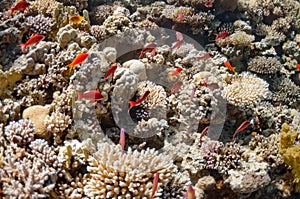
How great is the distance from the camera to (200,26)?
7.09 metres

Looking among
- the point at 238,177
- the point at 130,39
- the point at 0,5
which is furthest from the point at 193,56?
the point at 0,5

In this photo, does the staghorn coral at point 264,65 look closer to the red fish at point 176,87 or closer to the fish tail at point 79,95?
the red fish at point 176,87

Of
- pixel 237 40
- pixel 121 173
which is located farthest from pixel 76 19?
pixel 237 40

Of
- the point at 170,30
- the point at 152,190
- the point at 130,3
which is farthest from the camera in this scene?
the point at 130,3

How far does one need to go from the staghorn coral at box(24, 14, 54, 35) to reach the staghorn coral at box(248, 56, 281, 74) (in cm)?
451

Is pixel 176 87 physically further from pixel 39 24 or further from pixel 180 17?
pixel 39 24

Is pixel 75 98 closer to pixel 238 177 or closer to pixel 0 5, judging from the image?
pixel 238 177

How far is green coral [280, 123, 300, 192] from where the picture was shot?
4691 mm

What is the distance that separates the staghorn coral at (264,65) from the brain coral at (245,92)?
1.25 metres

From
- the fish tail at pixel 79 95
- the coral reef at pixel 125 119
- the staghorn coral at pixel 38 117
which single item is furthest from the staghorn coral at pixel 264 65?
the staghorn coral at pixel 38 117

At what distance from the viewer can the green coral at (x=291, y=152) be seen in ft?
15.4

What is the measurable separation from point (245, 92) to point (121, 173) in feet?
9.73

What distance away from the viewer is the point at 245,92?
538 cm

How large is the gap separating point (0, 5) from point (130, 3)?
3109mm
